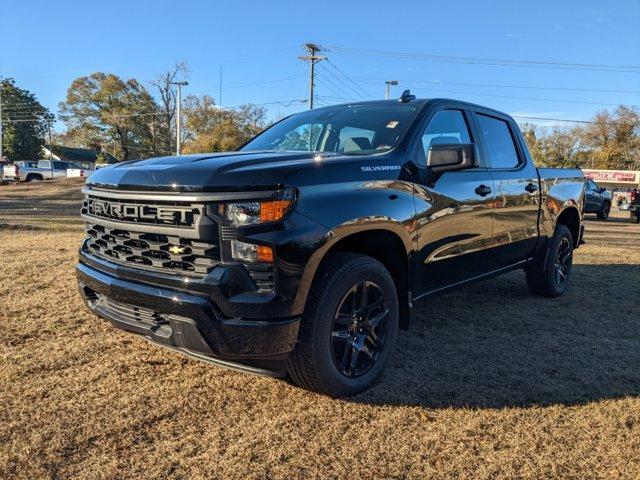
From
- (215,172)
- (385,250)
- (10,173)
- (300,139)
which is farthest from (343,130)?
(10,173)

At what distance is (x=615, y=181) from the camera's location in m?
65.3

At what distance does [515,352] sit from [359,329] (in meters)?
1.55

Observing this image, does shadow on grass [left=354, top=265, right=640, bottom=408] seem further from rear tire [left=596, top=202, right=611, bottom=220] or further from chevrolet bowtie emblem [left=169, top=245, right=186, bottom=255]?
rear tire [left=596, top=202, right=611, bottom=220]

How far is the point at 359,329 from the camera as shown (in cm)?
309

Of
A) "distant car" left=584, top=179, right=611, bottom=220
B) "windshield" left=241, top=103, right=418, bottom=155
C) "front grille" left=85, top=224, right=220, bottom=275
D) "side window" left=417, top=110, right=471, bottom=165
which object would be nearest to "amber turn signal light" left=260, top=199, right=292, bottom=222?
"front grille" left=85, top=224, right=220, bottom=275

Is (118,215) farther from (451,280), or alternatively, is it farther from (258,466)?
(451,280)

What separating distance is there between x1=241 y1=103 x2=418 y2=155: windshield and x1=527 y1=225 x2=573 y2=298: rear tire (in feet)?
8.76

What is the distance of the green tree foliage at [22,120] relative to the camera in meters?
64.5

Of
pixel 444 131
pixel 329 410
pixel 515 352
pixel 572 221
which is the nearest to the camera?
pixel 329 410

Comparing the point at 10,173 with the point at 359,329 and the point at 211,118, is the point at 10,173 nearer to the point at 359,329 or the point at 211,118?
the point at 211,118

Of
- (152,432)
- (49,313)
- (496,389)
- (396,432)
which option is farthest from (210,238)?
(49,313)

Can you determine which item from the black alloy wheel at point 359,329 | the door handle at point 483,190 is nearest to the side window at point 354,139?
the door handle at point 483,190

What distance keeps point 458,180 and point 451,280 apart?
775 millimetres

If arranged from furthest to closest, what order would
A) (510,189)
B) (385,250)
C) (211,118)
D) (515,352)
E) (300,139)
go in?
(211,118)
(510,189)
(300,139)
(515,352)
(385,250)
